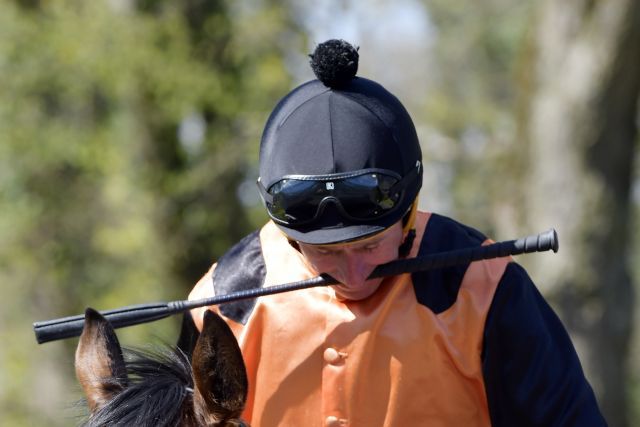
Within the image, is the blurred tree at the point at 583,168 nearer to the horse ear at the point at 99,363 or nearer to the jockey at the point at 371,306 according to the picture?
the jockey at the point at 371,306

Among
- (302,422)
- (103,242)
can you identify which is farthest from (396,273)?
(103,242)

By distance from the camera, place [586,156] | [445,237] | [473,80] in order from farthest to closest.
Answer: [473,80], [586,156], [445,237]

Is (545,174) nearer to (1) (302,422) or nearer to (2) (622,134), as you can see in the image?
(2) (622,134)

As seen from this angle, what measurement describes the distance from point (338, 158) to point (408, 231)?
347 millimetres

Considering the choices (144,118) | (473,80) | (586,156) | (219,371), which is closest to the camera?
(219,371)

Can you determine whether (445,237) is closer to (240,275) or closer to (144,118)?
(240,275)

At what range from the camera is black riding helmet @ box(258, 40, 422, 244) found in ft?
8.30

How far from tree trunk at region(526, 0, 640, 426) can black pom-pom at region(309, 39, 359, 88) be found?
4.88m

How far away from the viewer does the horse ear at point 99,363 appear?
8.06ft

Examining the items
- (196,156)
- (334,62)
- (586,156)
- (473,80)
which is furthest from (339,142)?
(473,80)

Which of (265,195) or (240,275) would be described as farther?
(240,275)

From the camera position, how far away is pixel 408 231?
109 inches

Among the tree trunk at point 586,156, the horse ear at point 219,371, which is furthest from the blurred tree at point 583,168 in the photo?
the horse ear at point 219,371

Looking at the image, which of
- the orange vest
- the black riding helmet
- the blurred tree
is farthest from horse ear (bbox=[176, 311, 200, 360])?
the blurred tree
